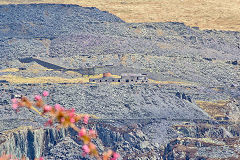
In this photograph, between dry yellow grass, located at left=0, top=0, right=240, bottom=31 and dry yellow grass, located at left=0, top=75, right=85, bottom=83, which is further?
dry yellow grass, located at left=0, top=0, right=240, bottom=31

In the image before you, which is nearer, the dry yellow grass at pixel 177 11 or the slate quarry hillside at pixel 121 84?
the slate quarry hillside at pixel 121 84

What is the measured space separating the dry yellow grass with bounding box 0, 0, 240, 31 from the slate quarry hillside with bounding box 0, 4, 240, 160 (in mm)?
5238

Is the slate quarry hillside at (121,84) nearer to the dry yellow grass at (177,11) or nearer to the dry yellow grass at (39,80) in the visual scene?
the dry yellow grass at (39,80)

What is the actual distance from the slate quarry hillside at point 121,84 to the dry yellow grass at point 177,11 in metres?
5.24

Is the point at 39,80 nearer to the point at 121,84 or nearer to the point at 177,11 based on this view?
the point at 121,84

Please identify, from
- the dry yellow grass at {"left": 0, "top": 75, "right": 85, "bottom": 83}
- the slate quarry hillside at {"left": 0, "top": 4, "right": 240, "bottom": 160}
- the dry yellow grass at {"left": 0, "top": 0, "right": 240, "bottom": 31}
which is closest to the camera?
the slate quarry hillside at {"left": 0, "top": 4, "right": 240, "bottom": 160}

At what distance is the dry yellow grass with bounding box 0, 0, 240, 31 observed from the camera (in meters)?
121

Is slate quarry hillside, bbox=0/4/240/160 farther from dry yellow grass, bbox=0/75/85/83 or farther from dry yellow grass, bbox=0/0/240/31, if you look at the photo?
dry yellow grass, bbox=0/0/240/31

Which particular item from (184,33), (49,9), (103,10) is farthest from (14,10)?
(184,33)

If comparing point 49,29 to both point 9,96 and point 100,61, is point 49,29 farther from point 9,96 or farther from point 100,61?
point 9,96

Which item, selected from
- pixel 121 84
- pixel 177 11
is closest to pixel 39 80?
pixel 121 84

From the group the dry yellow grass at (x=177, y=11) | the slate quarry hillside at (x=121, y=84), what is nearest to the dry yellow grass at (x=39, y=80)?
the slate quarry hillside at (x=121, y=84)

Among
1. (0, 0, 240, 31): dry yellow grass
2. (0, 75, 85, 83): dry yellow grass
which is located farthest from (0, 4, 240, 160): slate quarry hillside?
(0, 0, 240, 31): dry yellow grass

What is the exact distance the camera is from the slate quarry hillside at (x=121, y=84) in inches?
2399
